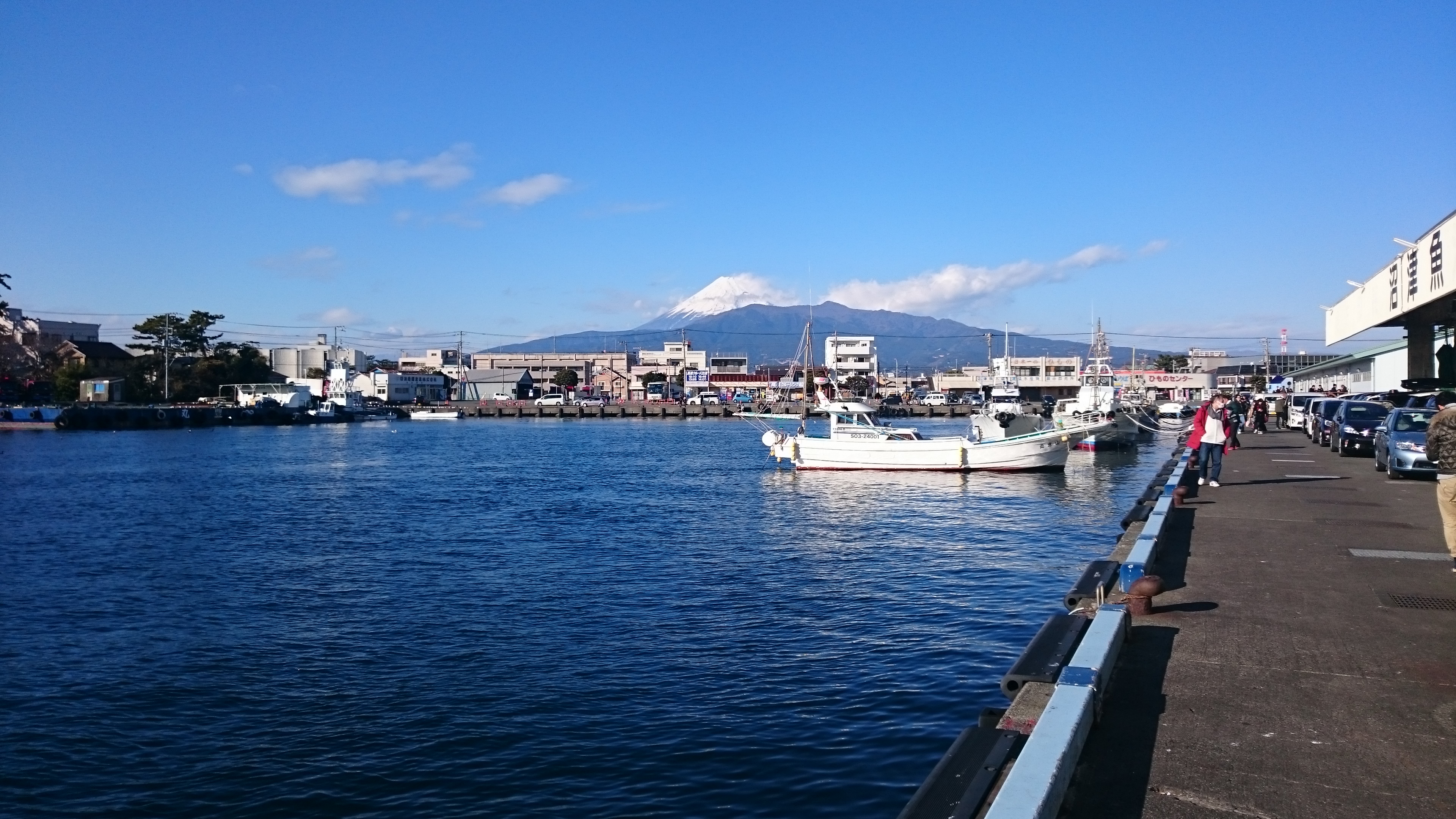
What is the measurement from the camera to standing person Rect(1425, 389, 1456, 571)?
9.85m

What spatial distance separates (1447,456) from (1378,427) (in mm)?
20145

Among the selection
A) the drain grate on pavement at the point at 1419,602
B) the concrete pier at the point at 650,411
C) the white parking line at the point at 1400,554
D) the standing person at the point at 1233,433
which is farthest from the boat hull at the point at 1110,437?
the concrete pier at the point at 650,411

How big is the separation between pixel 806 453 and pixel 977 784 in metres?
35.8

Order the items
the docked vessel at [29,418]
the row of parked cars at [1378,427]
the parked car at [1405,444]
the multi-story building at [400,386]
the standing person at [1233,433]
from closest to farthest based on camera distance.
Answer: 1. the parked car at [1405,444]
2. the row of parked cars at [1378,427]
3. the standing person at [1233,433]
4. the docked vessel at [29,418]
5. the multi-story building at [400,386]

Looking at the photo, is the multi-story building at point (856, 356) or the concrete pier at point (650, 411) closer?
the concrete pier at point (650, 411)

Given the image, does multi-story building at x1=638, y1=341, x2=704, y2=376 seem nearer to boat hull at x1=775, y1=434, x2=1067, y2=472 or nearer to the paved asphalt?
boat hull at x1=775, y1=434, x2=1067, y2=472

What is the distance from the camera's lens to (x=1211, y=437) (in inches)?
828

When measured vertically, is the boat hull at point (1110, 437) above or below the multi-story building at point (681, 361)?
below

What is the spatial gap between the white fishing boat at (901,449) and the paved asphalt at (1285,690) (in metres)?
24.8

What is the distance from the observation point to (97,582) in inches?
741

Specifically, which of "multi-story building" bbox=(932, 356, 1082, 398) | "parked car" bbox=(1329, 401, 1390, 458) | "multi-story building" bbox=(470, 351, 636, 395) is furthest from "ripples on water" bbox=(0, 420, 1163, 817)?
"multi-story building" bbox=(470, 351, 636, 395)

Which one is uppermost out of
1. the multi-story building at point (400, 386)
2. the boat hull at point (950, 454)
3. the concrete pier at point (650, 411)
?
the multi-story building at point (400, 386)

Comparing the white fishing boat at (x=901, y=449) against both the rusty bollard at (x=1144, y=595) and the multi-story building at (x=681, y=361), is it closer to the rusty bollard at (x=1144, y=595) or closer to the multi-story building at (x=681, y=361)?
the rusty bollard at (x=1144, y=595)

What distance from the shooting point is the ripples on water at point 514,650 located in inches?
359
